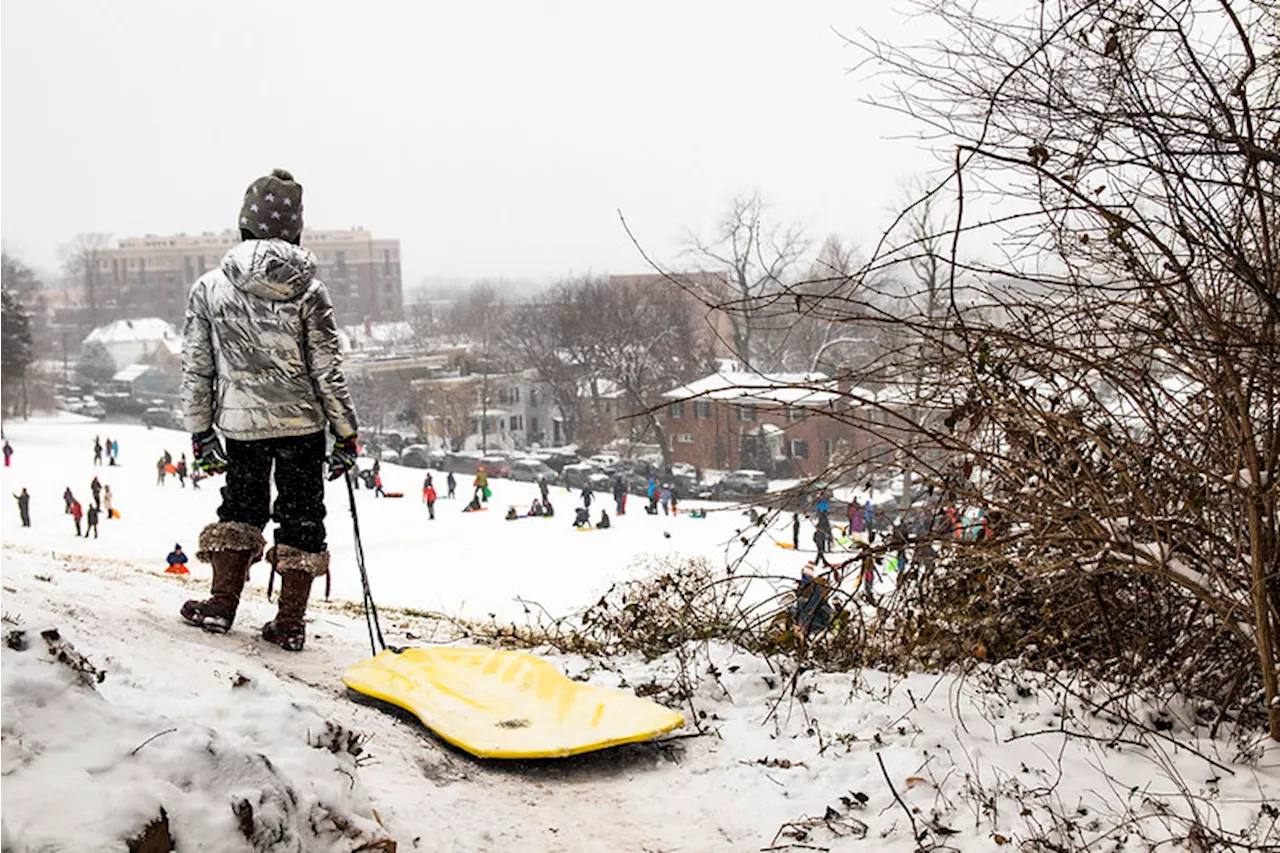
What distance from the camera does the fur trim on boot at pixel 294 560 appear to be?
408 centimetres

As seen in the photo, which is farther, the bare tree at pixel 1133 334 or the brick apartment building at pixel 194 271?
the brick apartment building at pixel 194 271

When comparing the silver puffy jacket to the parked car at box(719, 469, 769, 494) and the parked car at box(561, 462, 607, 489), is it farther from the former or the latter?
the parked car at box(561, 462, 607, 489)

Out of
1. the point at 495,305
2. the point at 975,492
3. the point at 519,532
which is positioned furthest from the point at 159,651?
the point at 495,305

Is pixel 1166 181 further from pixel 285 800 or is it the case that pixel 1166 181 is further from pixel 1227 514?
pixel 285 800

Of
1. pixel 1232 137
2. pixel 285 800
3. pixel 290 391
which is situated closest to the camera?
pixel 285 800

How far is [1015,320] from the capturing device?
11.2 ft

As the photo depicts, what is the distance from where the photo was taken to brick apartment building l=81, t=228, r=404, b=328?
49969mm

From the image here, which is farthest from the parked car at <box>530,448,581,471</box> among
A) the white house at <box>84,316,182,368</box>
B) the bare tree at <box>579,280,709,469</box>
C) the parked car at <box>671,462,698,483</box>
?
the white house at <box>84,316,182,368</box>

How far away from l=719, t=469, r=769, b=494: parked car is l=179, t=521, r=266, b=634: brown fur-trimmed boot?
19.4m

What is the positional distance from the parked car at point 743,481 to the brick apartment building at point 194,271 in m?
25.1

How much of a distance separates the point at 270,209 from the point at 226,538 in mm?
1218

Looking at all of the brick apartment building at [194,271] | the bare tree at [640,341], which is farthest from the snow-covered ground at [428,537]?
the brick apartment building at [194,271]

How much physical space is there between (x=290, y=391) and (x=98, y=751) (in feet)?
6.92

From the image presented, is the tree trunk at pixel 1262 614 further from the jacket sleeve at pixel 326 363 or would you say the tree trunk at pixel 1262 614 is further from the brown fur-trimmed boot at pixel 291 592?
the brown fur-trimmed boot at pixel 291 592
